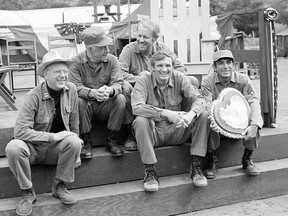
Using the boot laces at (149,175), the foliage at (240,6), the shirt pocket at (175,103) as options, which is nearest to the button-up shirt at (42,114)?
the boot laces at (149,175)

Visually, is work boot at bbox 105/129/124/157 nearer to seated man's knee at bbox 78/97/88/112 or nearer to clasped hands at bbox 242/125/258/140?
seated man's knee at bbox 78/97/88/112

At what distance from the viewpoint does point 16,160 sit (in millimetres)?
3363

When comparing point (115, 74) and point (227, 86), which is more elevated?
point (115, 74)

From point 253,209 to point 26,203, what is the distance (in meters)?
1.88

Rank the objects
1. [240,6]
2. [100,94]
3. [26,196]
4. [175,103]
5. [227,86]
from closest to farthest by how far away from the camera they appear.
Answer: [26,196]
[100,94]
[175,103]
[227,86]
[240,6]

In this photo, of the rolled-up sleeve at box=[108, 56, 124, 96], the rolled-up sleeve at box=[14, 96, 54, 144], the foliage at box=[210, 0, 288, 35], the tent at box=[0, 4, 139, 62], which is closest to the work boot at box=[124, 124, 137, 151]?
the rolled-up sleeve at box=[108, 56, 124, 96]

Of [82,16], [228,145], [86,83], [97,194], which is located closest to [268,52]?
[228,145]

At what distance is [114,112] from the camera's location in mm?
4082

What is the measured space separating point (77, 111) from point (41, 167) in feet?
1.73

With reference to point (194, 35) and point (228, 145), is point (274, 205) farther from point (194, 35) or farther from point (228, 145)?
point (194, 35)

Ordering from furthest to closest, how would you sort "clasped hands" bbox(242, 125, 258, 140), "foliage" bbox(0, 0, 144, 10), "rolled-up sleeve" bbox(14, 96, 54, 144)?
"foliage" bbox(0, 0, 144, 10) < "clasped hands" bbox(242, 125, 258, 140) < "rolled-up sleeve" bbox(14, 96, 54, 144)

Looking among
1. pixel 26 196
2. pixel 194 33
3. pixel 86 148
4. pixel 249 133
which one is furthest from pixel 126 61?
pixel 194 33

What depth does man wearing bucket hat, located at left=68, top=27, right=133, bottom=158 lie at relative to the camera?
4008 mm

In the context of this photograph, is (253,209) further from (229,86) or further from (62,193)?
(62,193)
